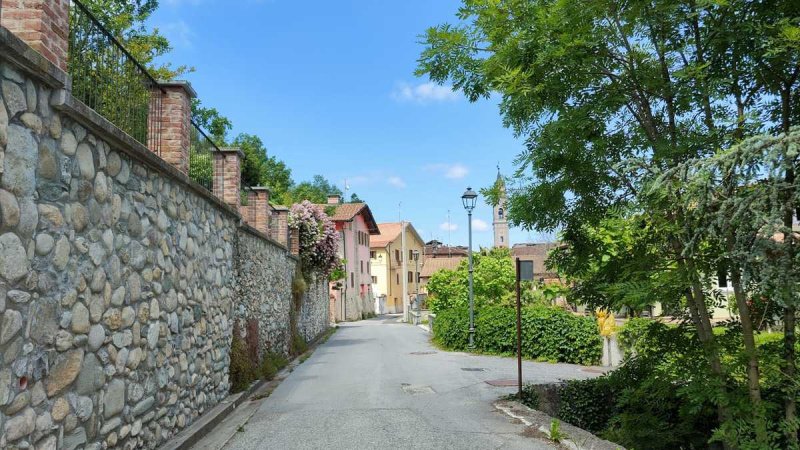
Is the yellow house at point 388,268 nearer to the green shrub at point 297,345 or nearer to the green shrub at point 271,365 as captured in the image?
the green shrub at point 297,345

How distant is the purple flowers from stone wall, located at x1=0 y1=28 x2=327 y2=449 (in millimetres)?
12438

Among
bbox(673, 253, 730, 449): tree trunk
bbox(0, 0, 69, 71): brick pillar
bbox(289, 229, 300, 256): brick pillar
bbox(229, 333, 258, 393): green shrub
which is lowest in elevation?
bbox(229, 333, 258, 393): green shrub

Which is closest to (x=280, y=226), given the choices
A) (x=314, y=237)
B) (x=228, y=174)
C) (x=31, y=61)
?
(x=314, y=237)

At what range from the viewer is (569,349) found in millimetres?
15031

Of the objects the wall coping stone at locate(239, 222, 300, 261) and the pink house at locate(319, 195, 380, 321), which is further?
the pink house at locate(319, 195, 380, 321)

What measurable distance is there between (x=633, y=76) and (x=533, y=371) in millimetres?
8481

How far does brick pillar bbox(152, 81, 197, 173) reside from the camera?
6762mm

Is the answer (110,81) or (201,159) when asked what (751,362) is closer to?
(110,81)

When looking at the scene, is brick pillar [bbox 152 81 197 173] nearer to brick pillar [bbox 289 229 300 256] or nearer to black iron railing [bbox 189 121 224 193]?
black iron railing [bbox 189 121 224 193]

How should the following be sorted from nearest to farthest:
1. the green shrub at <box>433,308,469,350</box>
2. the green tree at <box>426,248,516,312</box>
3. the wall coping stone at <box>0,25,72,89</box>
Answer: the wall coping stone at <box>0,25,72,89</box> → the green shrub at <box>433,308,469,350</box> → the green tree at <box>426,248,516,312</box>

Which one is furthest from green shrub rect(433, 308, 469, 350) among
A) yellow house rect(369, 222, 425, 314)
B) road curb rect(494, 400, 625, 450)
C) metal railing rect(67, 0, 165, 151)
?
yellow house rect(369, 222, 425, 314)

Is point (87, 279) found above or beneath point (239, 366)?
above

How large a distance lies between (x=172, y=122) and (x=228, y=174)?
2956 millimetres

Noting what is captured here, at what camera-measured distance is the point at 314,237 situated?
786 inches
